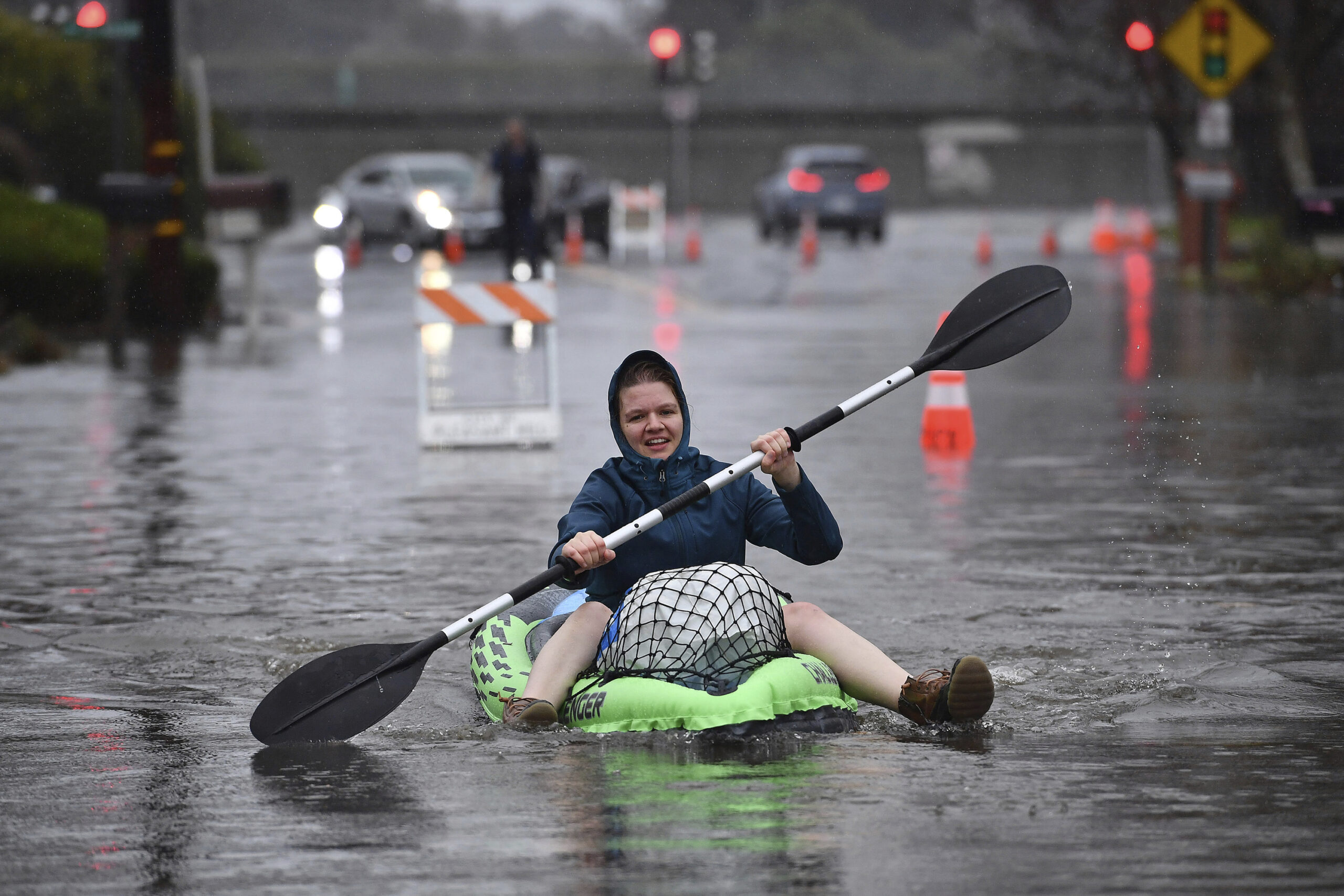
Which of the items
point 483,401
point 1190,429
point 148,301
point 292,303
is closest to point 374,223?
point 292,303

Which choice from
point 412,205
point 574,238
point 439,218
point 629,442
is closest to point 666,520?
point 629,442

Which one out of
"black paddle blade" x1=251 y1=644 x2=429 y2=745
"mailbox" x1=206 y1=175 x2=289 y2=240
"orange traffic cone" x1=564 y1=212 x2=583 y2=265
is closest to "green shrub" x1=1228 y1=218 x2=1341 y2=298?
"mailbox" x1=206 y1=175 x2=289 y2=240

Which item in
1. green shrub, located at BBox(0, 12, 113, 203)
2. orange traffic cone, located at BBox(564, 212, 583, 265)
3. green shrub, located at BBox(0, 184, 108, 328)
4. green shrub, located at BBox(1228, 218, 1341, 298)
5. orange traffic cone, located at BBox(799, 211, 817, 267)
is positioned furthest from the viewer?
orange traffic cone, located at BBox(799, 211, 817, 267)

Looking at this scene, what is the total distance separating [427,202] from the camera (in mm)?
36844

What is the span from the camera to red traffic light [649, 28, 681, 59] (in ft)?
131

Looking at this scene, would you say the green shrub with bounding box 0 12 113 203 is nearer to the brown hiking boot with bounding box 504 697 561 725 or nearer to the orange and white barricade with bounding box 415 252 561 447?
the orange and white barricade with bounding box 415 252 561 447

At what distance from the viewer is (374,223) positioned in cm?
3872

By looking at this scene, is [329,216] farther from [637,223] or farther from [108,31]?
[108,31]

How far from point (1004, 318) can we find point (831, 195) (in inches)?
1311

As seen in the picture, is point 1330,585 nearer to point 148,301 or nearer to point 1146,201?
point 148,301

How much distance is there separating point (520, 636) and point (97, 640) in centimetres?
163

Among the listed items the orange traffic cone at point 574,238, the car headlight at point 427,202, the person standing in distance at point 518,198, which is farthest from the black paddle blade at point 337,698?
the car headlight at point 427,202

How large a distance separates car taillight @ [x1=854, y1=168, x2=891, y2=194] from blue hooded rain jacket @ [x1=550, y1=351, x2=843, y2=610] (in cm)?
3355

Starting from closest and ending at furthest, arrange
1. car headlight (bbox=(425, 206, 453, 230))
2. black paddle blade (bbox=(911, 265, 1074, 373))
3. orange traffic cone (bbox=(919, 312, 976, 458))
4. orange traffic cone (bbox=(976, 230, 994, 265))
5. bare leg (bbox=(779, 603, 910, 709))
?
bare leg (bbox=(779, 603, 910, 709)) → black paddle blade (bbox=(911, 265, 1074, 373)) → orange traffic cone (bbox=(919, 312, 976, 458)) → orange traffic cone (bbox=(976, 230, 994, 265)) → car headlight (bbox=(425, 206, 453, 230))
